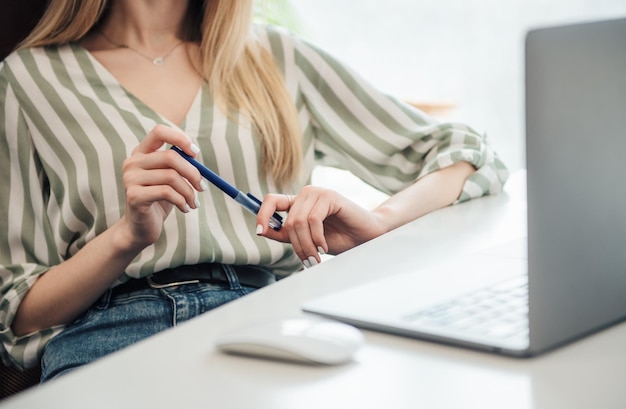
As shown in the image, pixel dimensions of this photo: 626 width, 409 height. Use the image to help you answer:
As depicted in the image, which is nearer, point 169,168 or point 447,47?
point 169,168

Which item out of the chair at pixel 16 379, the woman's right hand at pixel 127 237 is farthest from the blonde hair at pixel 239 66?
the chair at pixel 16 379

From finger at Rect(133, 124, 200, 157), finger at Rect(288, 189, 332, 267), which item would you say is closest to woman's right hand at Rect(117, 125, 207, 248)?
finger at Rect(133, 124, 200, 157)

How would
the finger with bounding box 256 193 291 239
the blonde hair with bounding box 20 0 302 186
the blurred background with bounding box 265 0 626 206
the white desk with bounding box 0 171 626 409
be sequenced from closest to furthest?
the white desk with bounding box 0 171 626 409
the finger with bounding box 256 193 291 239
the blonde hair with bounding box 20 0 302 186
the blurred background with bounding box 265 0 626 206

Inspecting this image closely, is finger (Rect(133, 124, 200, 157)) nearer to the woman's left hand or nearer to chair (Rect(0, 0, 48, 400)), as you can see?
the woman's left hand

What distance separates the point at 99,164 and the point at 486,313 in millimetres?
694

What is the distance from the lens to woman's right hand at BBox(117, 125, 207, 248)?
36.6 inches

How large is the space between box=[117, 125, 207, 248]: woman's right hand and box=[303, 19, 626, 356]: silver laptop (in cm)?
31

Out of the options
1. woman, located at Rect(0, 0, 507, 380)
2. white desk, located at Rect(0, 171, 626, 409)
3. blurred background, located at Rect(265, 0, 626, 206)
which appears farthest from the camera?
blurred background, located at Rect(265, 0, 626, 206)

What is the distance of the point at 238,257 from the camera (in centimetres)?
116

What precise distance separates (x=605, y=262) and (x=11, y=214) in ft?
2.72

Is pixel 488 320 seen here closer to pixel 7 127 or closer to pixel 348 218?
pixel 348 218

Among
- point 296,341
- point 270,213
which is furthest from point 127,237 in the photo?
point 296,341

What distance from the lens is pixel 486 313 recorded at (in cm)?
64

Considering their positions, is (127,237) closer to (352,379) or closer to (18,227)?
(18,227)
